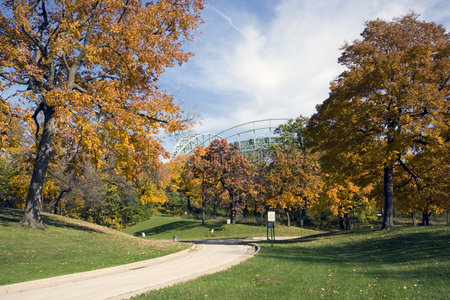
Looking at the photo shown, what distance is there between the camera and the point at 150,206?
51.7m

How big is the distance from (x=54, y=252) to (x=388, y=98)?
61.2ft

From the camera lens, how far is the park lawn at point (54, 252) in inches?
411

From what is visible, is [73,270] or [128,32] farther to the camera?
[128,32]

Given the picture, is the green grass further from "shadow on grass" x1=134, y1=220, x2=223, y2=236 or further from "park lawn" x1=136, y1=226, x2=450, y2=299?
"park lawn" x1=136, y1=226, x2=450, y2=299

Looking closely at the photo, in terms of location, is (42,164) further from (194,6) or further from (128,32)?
(194,6)

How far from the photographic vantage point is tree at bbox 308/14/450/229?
18.1 m

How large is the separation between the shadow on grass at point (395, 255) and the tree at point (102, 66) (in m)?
8.57

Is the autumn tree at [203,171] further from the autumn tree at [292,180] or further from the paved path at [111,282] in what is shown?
the paved path at [111,282]

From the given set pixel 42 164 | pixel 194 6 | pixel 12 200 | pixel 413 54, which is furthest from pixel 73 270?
pixel 12 200

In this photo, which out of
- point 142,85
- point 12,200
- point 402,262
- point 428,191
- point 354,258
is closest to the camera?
point 402,262

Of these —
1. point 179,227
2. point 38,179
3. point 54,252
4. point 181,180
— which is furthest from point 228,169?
point 181,180

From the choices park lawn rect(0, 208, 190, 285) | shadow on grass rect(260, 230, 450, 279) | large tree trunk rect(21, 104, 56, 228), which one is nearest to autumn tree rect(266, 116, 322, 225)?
shadow on grass rect(260, 230, 450, 279)

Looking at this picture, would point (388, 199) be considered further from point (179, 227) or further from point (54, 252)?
point (179, 227)

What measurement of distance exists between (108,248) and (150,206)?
122 ft
